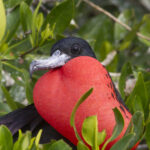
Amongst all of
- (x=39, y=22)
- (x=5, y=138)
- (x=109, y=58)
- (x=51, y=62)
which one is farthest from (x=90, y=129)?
(x=109, y=58)

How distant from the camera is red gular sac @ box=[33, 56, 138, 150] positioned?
81cm

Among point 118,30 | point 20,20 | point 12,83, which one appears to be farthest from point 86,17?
point 20,20

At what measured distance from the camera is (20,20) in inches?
41.5

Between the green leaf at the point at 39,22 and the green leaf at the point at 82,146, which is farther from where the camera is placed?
the green leaf at the point at 39,22

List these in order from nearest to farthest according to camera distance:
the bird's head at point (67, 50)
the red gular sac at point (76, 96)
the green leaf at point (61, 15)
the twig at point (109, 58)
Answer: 1. the red gular sac at point (76, 96)
2. the bird's head at point (67, 50)
3. the green leaf at point (61, 15)
4. the twig at point (109, 58)

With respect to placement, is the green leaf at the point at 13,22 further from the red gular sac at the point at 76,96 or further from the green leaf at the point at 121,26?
the green leaf at the point at 121,26

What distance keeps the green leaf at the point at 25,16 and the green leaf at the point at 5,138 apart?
0.39 m

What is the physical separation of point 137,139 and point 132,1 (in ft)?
4.41

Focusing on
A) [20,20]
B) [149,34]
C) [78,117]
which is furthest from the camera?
[149,34]

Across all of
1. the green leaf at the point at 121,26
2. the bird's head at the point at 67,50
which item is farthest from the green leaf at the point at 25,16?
the green leaf at the point at 121,26

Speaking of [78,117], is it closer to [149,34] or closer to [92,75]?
[92,75]

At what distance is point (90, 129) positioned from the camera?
71cm

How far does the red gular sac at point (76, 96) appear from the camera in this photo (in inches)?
32.0

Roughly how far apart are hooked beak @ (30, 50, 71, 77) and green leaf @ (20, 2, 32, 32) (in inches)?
4.8
